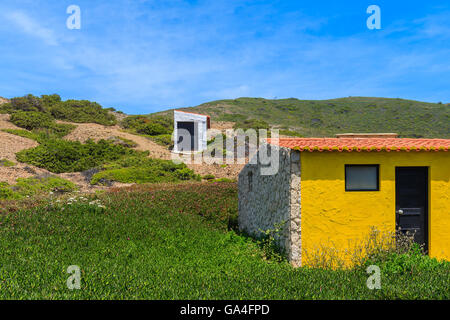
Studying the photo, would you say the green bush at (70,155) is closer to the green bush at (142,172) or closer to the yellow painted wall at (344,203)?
the green bush at (142,172)

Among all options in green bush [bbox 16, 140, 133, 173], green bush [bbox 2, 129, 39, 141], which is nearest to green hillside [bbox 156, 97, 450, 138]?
green bush [bbox 16, 140, 133, 173]

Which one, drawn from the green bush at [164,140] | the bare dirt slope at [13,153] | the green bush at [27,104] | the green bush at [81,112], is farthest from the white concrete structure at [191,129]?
the green bush at [27,104]

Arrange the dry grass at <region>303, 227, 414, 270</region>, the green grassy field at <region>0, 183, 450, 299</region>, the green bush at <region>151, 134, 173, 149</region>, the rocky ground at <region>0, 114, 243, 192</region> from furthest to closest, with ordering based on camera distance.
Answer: the green bush at <region>151, 134, 173, 149</region> → the rocky ground at <region>0, 114, 243, 192</region> → the dry grass at <region>303, 227, 414, 270</region> → the green grassy field at <region>0, 183, 450, 299</region>

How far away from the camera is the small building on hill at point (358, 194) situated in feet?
26.0

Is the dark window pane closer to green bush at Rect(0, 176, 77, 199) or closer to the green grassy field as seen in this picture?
the green grassy field

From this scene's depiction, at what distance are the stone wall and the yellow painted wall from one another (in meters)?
0.18

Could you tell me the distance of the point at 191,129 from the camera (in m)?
30.8

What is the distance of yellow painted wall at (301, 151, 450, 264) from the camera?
7910 millimetres

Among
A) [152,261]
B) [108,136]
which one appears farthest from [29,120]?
[152,261]

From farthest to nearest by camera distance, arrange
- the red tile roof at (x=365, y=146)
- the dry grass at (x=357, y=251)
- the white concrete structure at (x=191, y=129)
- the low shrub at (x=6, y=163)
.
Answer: the white concrete structure at (x=191, y=129) → the low shrub at (x=6, y=163) → the red tile roof at (x=365, y=146) → the dry grass at (x=357, y=251)

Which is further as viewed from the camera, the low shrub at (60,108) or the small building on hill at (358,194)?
the low shrub at (60,108)

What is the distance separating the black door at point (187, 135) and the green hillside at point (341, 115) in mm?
23517

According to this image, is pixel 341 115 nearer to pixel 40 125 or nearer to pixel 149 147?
pixel 149 147
